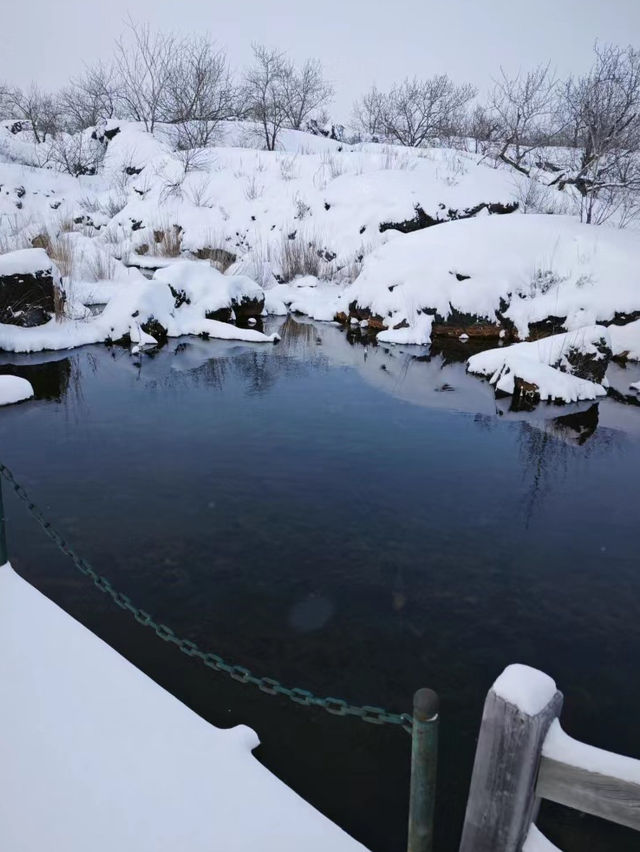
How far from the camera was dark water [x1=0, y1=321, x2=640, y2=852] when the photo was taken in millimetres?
3141

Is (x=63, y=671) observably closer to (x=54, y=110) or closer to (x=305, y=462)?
(x=305, y=462)

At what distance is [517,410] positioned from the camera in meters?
8.54

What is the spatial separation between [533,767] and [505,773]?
8 centimetres

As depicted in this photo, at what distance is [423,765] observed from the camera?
1585mm

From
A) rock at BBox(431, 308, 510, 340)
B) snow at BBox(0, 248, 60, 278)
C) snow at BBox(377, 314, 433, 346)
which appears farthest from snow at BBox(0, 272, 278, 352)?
rock at BBox(431, 308, 510, 340)

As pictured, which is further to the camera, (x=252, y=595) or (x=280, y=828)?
(x=252, y=595)

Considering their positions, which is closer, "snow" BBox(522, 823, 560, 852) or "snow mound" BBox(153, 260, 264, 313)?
"snow" BBox(522, 823, 560, 852)

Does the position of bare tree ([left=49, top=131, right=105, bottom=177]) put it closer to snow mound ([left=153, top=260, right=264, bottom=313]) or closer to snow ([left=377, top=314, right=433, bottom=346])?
snow mound ([left=153, top=260, right=264, bottom=313])

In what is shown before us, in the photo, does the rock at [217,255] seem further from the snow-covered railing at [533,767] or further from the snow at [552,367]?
the snow-covered railing at [533,767]

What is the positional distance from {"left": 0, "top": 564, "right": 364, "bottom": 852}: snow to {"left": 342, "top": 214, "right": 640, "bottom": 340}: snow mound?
11266 mm

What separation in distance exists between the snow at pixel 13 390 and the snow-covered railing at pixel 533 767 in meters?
8.46

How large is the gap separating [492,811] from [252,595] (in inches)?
109

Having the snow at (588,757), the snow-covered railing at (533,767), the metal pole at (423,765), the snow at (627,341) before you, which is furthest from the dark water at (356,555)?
the snow at (627,341)

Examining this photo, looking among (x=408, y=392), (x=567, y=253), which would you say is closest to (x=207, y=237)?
(x=567, y=253)
